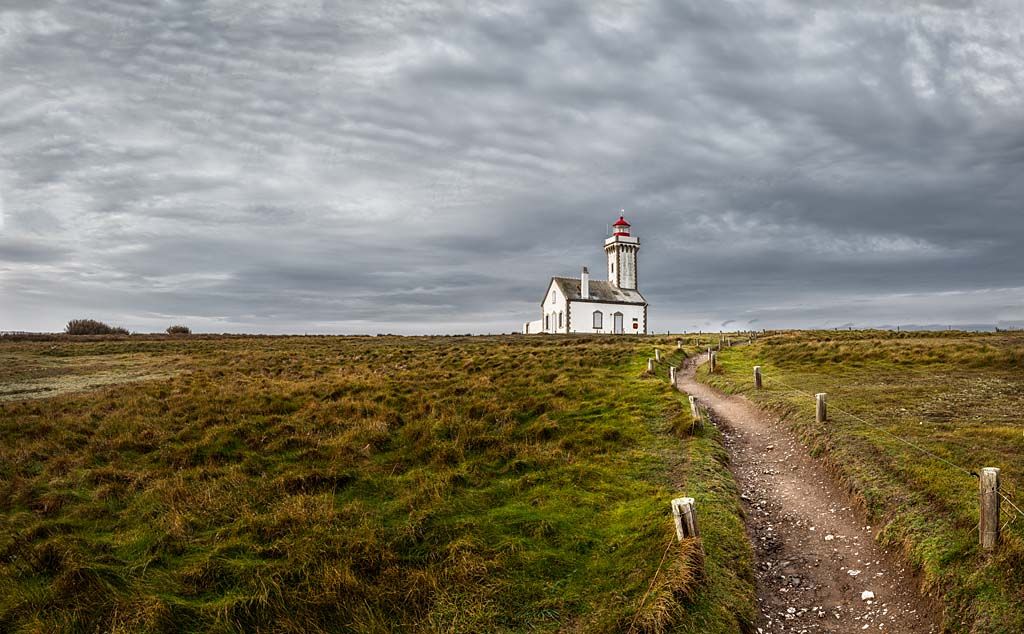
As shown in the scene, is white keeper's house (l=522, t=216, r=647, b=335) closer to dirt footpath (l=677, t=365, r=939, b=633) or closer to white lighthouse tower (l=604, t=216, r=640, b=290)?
white lighthouse tower (l=604, t=216, r=640, b=290)

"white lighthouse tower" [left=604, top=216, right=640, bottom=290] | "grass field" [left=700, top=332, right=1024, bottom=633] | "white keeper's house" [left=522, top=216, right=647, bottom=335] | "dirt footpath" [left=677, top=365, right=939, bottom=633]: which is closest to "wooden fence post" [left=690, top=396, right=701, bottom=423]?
"dirt footpath" [left=677, top=365, right=939, bottom=633]

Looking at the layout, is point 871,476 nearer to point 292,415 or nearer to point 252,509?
point 252,509

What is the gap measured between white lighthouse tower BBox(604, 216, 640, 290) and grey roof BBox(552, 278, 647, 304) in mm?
1445

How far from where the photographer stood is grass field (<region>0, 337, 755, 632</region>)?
23.7ft

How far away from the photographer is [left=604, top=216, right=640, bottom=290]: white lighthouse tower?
234ft

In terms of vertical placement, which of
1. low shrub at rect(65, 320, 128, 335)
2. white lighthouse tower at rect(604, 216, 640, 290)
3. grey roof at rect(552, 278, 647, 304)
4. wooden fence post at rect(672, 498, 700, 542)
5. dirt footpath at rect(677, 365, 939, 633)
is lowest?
dirt footpath at rect(677, 365, 939, 633)

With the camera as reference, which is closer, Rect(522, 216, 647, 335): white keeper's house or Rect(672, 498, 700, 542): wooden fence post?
Rect(672, 498, 700, 542): wooden fence post

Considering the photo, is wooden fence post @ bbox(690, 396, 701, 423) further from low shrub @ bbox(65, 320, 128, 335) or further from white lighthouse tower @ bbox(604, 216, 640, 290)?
low shrub @ bbox(65, 320, 128, 335)

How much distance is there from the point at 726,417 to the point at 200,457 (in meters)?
15.5

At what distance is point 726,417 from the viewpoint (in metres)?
17.7

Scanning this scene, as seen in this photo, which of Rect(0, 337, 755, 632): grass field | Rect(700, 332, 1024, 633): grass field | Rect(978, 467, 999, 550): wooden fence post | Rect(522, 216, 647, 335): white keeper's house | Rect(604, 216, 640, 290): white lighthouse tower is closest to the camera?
Rect(700, 332, 1024, 633): grass field

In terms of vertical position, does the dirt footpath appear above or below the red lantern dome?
below

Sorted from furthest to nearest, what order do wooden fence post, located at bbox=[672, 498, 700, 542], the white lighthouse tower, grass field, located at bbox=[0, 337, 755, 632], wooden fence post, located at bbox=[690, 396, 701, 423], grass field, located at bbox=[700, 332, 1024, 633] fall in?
the white lighthouse tower → wooden fence post, located at bbox=[690, 396, 701, 423] → wooden fence post, located at bbox=[672, 498, 700, 542] → grass field, located at bbox=[0, 337, 755, 632] → grass field, located at bbox=[700, 332, 1024, 633]

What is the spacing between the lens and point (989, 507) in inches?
293
